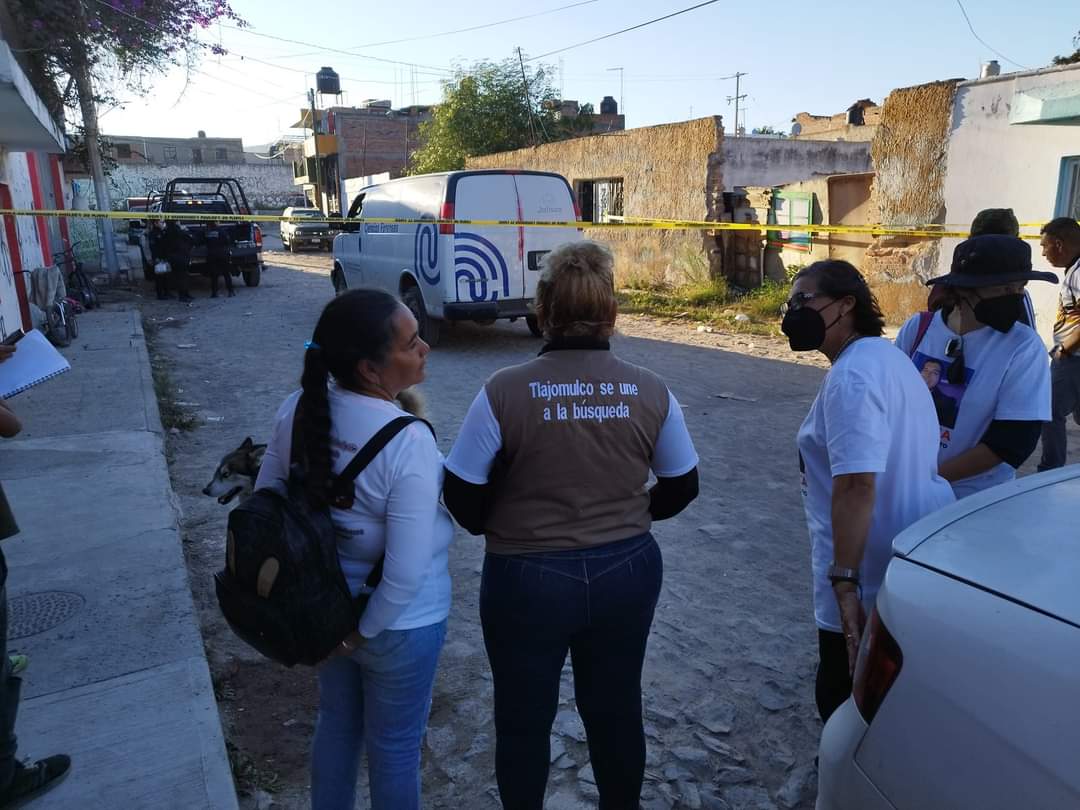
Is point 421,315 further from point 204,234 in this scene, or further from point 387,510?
point 387,510

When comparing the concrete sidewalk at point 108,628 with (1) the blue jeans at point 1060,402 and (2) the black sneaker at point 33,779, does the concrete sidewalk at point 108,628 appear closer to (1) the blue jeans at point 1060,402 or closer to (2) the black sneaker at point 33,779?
(2) the black sneaker at point 33,779

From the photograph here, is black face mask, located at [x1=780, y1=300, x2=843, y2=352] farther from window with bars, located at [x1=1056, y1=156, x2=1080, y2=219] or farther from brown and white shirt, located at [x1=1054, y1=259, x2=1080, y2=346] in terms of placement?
window with bars, located at [x1=1056, y1=156, x2=1080, y2=219]

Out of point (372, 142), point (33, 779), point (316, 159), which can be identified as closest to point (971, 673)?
point (33, 779)

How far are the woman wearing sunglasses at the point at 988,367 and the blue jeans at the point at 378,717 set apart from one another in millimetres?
1863

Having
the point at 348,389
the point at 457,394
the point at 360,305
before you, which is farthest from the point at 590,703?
the point at 457,394

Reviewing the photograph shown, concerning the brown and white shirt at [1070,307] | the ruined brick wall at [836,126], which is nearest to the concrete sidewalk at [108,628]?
the brown and white shirt at [1070,307]

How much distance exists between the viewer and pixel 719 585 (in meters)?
4.11

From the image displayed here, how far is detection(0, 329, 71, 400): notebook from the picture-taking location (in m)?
2.93

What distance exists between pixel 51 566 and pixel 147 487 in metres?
1.15

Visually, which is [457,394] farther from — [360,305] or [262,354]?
[360,305]

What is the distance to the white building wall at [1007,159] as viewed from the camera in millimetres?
8734

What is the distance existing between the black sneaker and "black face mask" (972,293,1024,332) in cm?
333

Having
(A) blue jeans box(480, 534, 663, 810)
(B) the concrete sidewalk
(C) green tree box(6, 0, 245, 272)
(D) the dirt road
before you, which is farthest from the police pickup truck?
(A) blue jeans box(480, 534, 663, 810)

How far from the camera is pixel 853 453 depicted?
207 centimetres
